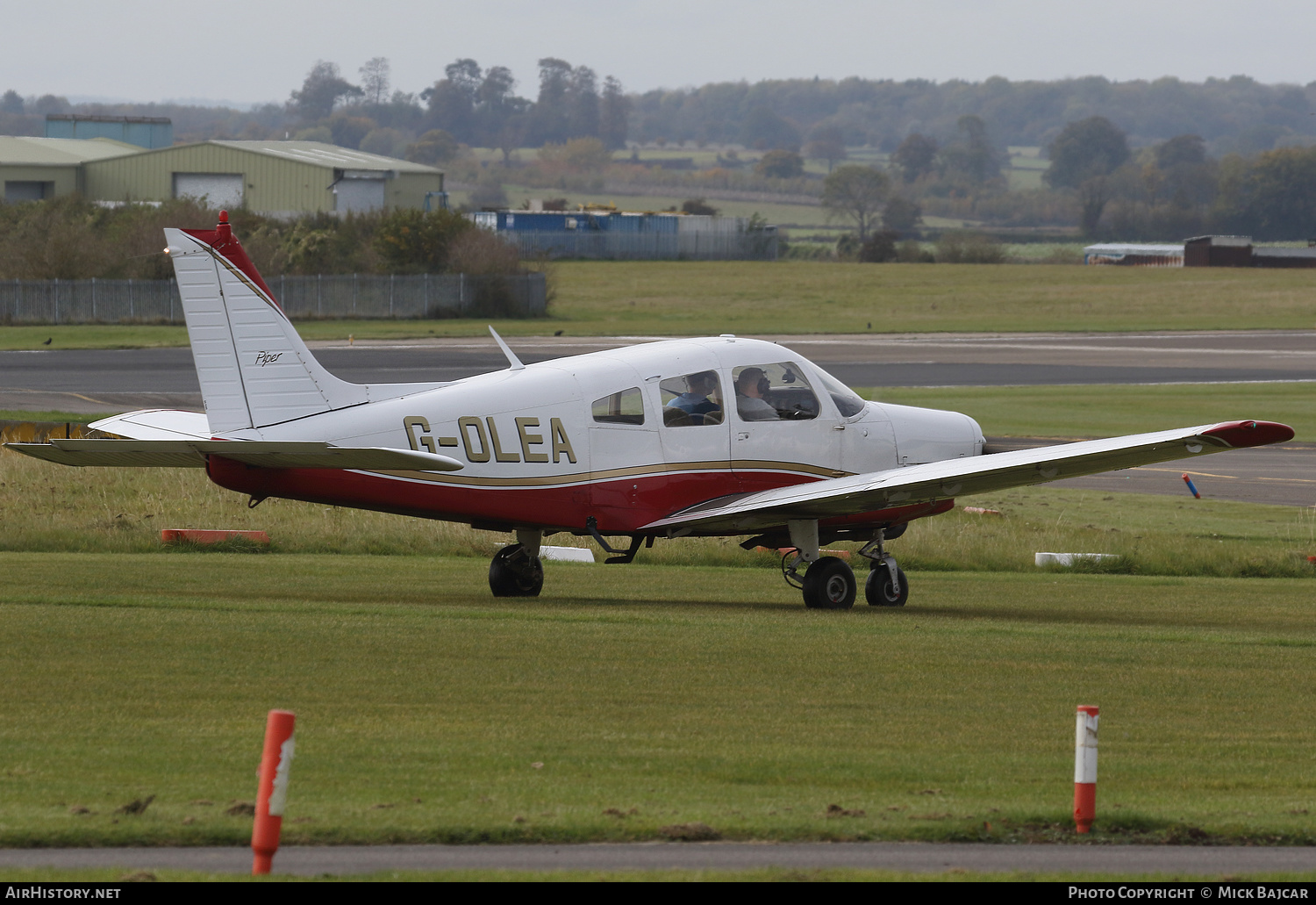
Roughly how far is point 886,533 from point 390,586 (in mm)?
5324

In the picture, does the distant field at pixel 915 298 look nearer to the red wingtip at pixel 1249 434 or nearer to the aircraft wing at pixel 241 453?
the aircraft wing at pixel 241 453

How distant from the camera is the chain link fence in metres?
68.1

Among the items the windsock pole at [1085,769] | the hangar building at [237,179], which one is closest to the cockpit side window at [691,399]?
the windsock pole at [1085,769]

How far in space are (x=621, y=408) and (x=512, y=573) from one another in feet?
7.12

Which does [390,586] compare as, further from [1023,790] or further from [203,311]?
[1023,790]

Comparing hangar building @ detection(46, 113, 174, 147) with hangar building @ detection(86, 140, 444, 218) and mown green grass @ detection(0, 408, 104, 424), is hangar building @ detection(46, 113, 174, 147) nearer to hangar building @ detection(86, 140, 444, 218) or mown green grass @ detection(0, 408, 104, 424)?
hangar building @ detection(86, 140, 444, 218)

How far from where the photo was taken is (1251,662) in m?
13.0

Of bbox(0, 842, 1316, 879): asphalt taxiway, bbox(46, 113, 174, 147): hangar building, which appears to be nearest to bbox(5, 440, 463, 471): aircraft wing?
bbox(0, 842, 1316, 879): asphalt taxiway

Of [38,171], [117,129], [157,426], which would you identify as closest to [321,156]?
[38,171]

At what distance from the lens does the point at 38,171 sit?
9912cm

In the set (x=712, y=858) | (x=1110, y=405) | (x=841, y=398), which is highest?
(x=841, y=398)

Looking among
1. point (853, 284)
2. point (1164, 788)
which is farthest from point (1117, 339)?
point (1164, 788)

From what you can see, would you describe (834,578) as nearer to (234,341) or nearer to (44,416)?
(234,341)

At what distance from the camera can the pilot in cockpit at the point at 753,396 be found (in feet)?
51.2
